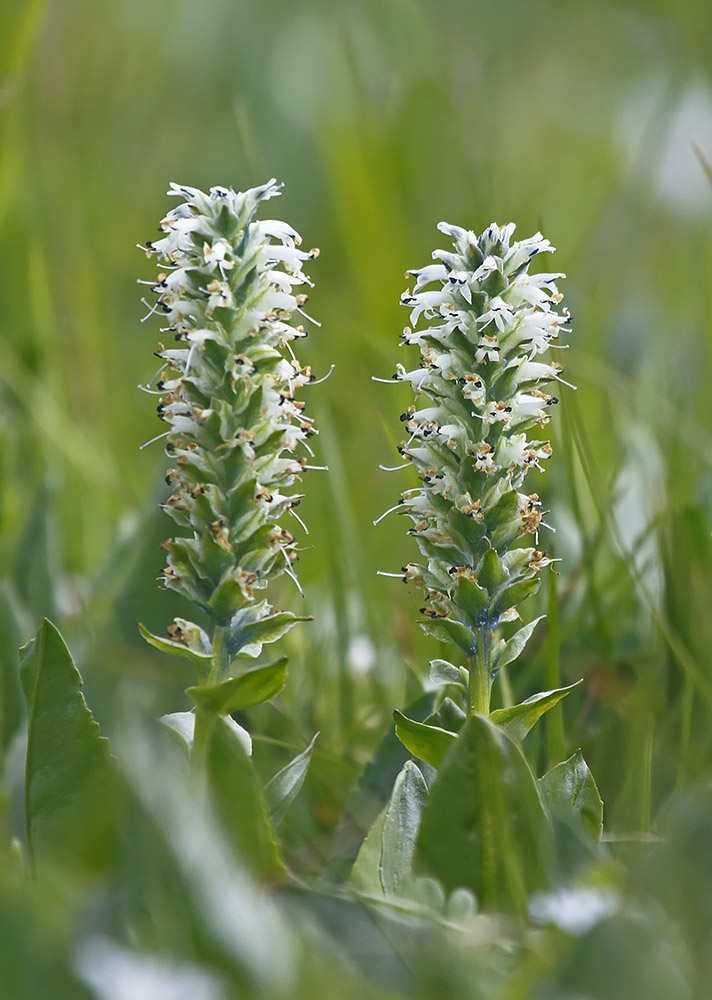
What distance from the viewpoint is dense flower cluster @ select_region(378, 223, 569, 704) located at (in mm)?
1537

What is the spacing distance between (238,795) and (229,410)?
51cm

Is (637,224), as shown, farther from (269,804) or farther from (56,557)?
(269,804)

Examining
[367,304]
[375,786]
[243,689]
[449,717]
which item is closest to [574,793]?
[449,717]

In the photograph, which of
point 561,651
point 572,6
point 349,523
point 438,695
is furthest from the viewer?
point 572,6

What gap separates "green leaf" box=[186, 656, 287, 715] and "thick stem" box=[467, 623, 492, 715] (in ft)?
0.87

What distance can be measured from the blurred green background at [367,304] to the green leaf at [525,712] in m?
0.15

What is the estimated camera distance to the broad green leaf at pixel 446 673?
1.61 m

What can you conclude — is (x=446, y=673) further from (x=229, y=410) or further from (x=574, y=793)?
(x=229, y=410)

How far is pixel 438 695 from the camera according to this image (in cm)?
188

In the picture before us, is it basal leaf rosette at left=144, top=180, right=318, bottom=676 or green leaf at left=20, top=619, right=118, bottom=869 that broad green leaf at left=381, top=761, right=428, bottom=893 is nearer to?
basal leaf rosette at left=144, top=180, right=318, bottom=676

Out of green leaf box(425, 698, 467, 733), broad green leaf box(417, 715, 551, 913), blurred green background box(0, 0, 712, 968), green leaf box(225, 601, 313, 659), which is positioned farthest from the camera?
blurred green background box(0, 0, 712, 968)

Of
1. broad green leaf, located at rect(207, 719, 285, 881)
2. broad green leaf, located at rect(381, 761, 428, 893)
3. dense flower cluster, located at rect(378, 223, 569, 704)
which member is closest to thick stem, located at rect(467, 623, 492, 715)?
dense flower cluster, located at rect(378, 223, 569, 704)

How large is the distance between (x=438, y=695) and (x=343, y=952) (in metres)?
0.73

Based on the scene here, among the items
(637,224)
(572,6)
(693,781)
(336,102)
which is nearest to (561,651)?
(693,781)
